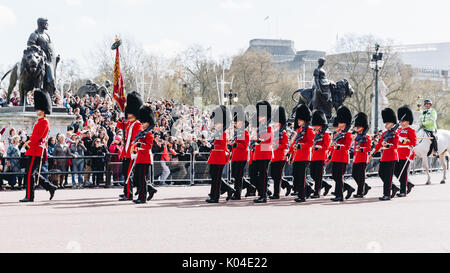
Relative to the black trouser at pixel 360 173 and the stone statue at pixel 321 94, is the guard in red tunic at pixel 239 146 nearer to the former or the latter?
the black trouser at pixel 360 173

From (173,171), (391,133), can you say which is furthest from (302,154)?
(173,171)

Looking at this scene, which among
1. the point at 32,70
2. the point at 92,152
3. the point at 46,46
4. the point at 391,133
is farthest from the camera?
the point at 46,46

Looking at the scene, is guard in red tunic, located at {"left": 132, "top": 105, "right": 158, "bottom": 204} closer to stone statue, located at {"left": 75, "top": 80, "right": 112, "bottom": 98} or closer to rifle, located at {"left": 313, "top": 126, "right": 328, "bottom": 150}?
rifle, located at {"left": 313, "top": 126, "right": 328, "bottom": 150}

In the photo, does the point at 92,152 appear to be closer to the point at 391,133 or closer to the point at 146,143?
the point at 146,143

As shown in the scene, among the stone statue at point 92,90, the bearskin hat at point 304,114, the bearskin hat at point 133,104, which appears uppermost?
the stone statue at point 92,90

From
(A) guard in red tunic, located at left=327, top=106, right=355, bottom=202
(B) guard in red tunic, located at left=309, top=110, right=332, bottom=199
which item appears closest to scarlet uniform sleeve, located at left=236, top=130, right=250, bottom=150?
(B) guard in red tunic, located at left=309, top=110, right=332, bottom=199

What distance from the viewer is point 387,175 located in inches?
516

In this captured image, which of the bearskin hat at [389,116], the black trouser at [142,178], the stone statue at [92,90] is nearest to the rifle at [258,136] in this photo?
the black trouser at [142,178]

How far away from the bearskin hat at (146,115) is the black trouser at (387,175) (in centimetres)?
422

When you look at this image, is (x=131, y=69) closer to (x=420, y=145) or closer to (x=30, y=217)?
(x=420, y=145)

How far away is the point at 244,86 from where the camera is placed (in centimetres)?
5888

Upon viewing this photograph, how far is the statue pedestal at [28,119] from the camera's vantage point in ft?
59.8

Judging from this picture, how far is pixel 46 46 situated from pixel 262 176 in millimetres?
7752

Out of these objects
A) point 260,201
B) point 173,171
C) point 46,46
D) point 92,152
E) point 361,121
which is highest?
point 46,46
